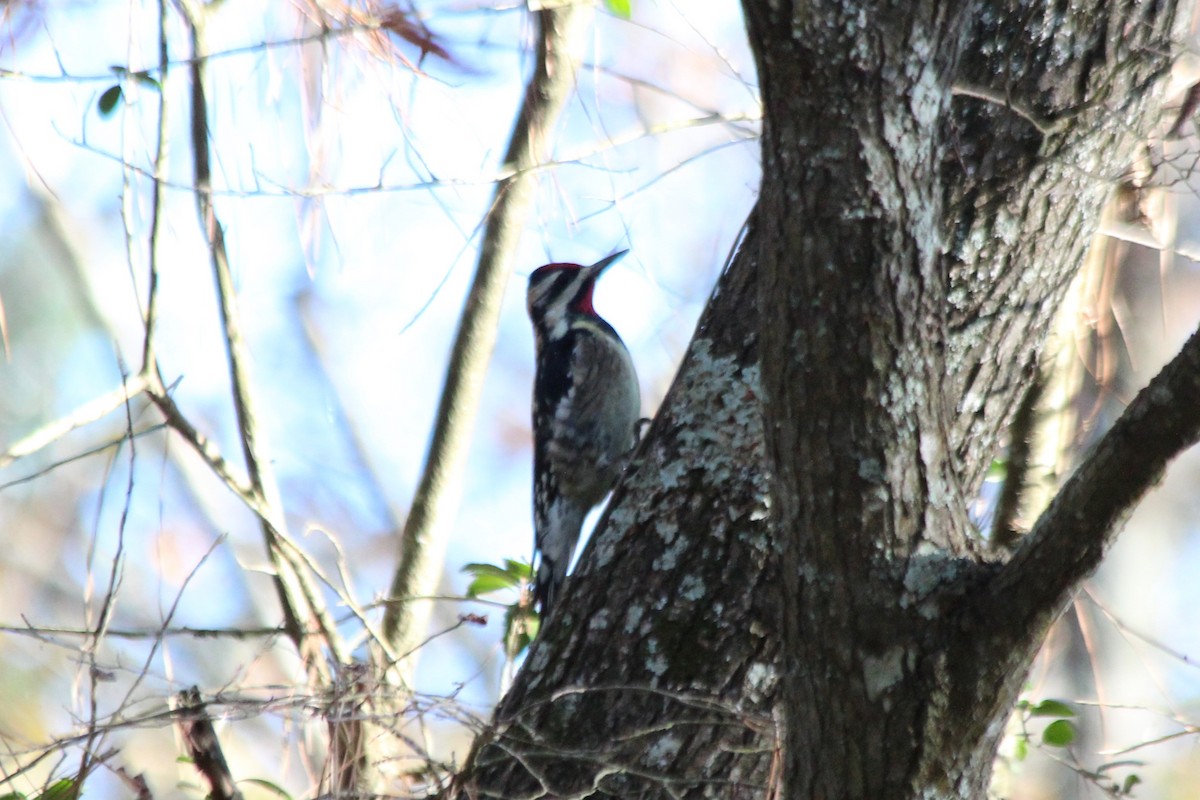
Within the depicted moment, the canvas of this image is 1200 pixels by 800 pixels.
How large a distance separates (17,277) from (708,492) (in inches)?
331

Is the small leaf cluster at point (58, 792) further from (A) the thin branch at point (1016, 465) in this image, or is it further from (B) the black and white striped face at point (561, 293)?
(B) the black and white striped face at point (561, 293)

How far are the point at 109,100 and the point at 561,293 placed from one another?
222 cm

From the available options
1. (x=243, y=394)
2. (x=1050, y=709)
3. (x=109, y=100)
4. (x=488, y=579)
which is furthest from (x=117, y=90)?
(x=1050, y=709)

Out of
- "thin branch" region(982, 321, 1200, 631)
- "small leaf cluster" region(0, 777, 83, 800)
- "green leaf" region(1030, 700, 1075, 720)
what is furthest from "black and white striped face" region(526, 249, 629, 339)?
"thin branch" region(982, 321, 1200, 631)

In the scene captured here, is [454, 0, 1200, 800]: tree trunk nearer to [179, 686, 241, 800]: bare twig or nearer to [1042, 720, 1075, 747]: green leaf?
→ [179, 686, 241, 800]: bare twig

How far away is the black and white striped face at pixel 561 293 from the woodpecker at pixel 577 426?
0.02 m

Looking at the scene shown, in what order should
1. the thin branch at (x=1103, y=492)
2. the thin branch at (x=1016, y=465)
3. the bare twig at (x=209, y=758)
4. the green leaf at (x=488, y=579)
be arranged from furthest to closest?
the thin branch at (x=1016, y=465)
the green leaf at (x=488, y=579)
the bare twig at (x=209, y=758)
the thin branch at (x=1103, y=492)

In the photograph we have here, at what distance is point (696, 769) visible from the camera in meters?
2.23

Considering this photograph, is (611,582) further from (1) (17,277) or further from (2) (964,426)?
(1) (17,277)

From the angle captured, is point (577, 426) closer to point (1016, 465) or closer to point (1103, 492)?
point (1016, 465)

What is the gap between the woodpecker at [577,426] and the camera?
4559 millimetres

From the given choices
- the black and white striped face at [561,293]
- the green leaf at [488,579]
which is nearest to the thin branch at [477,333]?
the green leaf at [488,579]

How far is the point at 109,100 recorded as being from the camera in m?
3.06

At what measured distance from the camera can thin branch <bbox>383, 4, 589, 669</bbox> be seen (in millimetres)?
3512
